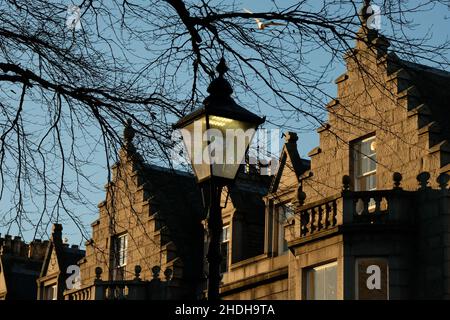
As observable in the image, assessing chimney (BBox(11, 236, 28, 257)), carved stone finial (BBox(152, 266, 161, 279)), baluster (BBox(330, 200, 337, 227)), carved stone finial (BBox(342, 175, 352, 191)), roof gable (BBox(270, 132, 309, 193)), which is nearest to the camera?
carved stone finial (BBox(342, 175, 352, 191))

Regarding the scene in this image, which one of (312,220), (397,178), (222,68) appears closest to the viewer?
(222,68)

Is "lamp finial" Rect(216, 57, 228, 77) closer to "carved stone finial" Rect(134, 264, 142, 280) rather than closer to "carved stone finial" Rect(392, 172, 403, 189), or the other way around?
"carved stone finial" Rect(392, 172, 403, 189)

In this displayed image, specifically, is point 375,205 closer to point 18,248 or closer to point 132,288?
point 132,288

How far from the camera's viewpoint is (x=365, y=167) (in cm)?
3098

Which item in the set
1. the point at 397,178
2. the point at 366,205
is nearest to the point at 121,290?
the point at 366,205

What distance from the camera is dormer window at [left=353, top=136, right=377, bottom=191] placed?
30.7 meters

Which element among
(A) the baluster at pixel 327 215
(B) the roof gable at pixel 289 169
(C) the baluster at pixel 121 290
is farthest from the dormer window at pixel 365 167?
(C) the baluster at pixel 121 290

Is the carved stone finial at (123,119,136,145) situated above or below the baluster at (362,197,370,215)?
below

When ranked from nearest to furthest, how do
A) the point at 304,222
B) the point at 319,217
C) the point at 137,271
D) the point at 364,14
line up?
the point at 364,14, the point at 319,217, the point at 304,222, the point at 137,271

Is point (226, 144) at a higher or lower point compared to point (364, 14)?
lower

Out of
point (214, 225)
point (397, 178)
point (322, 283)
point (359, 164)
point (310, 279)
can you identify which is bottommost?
point (214, 225)
